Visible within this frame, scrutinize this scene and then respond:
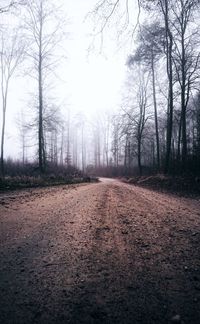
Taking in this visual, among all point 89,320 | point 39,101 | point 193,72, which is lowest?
point 89,320

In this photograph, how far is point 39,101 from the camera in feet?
61.6

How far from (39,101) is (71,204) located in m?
13.6

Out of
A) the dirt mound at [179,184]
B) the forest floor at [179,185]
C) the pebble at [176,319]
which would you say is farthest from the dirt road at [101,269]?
the dirt mound at [179,184]

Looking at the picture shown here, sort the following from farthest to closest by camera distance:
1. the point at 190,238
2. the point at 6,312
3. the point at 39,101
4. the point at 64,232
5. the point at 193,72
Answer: the point at 39,101, the point at 193,72, the point at 64,232, the point at 190,238, the point at 6,312

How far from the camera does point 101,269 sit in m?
3.16

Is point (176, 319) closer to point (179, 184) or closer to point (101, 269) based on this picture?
point (101, 269)

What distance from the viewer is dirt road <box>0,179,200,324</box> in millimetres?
2402

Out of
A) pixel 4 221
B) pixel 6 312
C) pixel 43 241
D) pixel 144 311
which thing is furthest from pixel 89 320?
pixel 4 221

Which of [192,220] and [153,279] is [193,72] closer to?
[192,220]

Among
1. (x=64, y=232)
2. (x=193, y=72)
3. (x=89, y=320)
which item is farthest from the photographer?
(x=193, y=72)

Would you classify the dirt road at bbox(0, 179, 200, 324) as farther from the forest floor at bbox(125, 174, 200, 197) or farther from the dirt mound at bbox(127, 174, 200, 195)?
the dirt mound at bbox(127, 174, 200, 195)

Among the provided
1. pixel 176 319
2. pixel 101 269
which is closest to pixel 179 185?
pixel 101 269

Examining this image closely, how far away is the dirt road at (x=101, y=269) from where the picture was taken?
7.88 ft

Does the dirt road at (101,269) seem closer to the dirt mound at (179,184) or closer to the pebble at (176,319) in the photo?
the pebble at (176,319)
